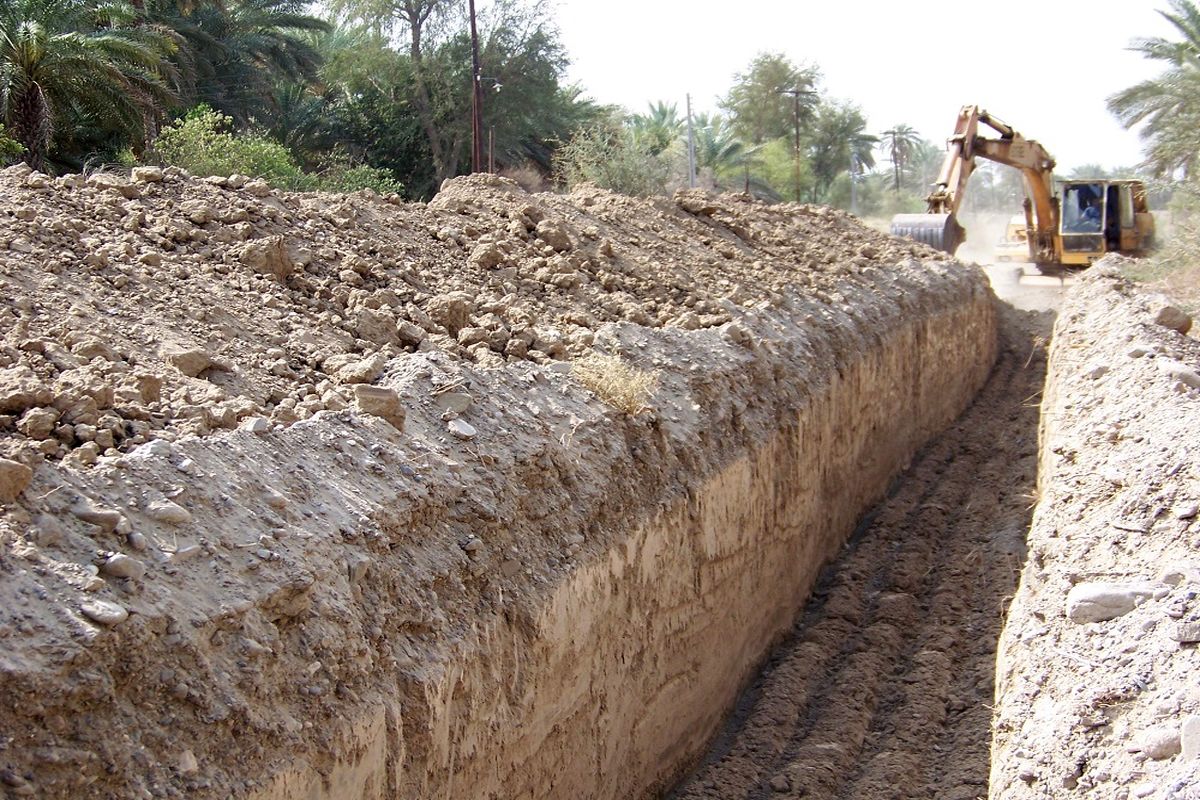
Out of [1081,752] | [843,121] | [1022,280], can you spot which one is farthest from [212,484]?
[843,121]

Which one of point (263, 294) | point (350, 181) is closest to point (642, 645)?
point (263, 294)

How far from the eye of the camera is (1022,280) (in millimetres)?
23609

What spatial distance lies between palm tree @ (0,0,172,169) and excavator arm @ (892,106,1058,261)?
39.0 feet

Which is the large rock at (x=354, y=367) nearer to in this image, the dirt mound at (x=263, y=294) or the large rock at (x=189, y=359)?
the dirt mound at (x=263, y=294)

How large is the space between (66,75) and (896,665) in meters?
12.3

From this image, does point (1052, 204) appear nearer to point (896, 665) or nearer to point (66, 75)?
point (896, 665)

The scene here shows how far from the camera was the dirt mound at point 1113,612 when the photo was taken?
437cm

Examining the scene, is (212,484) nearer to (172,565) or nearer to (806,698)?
(172,565)

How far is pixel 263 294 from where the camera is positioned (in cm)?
663

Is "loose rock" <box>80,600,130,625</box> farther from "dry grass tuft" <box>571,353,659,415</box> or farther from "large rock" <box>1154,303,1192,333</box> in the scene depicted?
"large rock" <box>1154,303,1192,333</box>

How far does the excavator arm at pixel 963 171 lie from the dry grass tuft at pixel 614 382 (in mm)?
13533

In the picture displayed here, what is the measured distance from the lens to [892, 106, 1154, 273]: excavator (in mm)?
20344

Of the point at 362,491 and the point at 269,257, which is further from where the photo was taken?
the point at 269,257

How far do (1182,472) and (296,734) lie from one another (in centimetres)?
475
